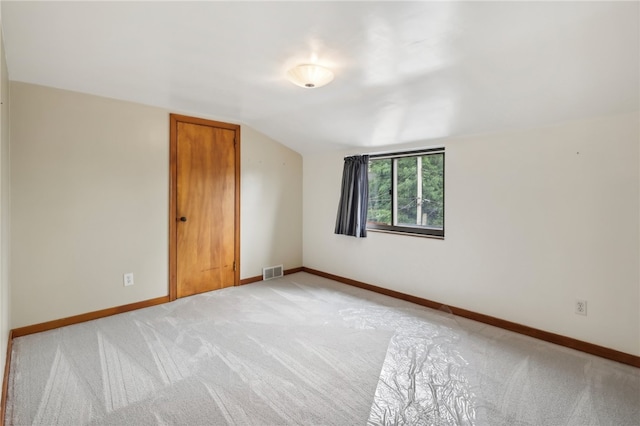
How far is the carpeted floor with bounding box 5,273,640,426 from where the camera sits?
6.13 ft

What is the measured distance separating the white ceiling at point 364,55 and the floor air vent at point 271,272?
2.34 metres

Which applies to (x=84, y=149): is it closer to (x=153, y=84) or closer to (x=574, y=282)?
(x=153, y=84)

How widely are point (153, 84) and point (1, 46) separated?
0.97 m

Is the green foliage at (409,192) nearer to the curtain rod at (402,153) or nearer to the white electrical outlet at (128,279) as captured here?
the curtain rod at (402,153)

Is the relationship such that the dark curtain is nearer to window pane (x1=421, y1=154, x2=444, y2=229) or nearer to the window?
the window

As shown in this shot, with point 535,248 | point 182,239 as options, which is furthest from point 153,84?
point 535,248

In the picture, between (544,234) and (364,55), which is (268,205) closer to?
Result: (364,55)

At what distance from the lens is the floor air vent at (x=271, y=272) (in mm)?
4625

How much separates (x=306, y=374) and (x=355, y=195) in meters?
2.43

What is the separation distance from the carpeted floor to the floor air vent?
129 centimetres

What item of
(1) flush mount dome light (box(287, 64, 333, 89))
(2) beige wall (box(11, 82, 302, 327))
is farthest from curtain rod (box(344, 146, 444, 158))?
(2) beige wall (box(11, 82, 302, 327))

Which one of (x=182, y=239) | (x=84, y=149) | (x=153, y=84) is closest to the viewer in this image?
(x=153, y=84)

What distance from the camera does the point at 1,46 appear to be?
2.08 m

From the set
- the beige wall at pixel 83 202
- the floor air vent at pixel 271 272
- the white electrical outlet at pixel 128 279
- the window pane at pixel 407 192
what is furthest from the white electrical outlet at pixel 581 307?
the white electrical outlet at pixel 128 279
